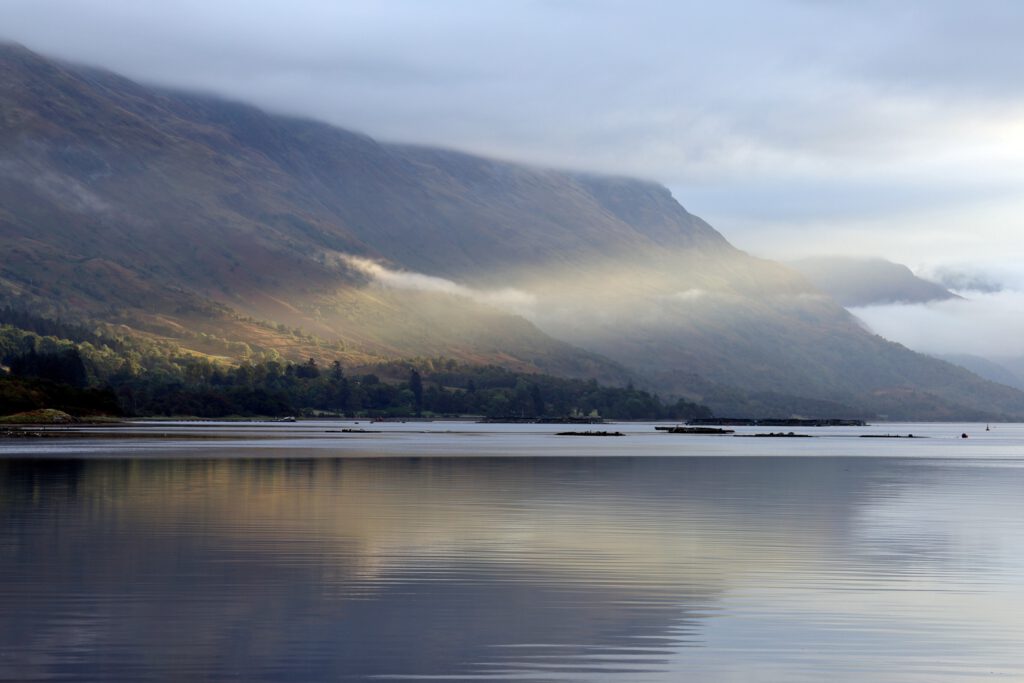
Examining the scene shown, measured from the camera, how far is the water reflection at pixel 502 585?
3231 cm

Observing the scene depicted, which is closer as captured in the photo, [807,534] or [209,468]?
[807,534]

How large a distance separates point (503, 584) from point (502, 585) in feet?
0.83

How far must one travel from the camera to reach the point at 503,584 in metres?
44.9

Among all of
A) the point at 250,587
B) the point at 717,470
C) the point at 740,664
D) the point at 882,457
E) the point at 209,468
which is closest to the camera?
the point at 740,664

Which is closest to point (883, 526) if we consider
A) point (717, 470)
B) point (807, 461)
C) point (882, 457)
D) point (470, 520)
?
point (470, 520)

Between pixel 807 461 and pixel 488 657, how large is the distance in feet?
430

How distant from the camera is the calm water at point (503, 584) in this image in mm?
32219

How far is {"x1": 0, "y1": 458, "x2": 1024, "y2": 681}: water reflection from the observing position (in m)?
32.3

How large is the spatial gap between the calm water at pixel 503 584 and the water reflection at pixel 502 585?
0.45ft

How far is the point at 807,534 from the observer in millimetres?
64062

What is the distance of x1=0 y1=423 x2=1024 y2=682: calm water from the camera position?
32.2 metres

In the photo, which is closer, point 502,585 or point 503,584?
point 502,585

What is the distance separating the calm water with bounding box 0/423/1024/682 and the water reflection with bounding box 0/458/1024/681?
5.4 inches

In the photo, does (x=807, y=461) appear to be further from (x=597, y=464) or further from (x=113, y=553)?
(x=113, y=553)
